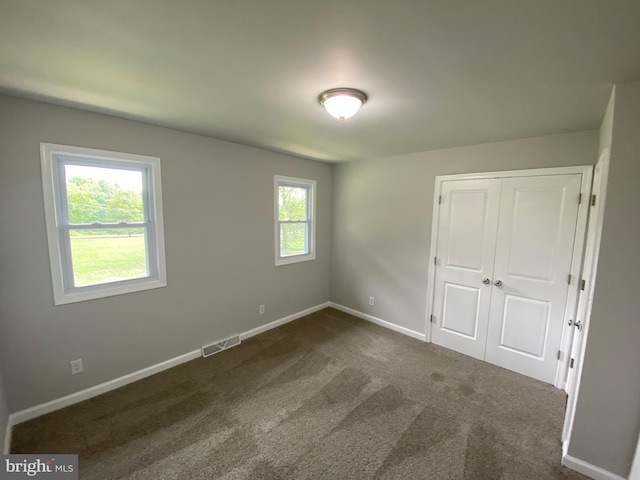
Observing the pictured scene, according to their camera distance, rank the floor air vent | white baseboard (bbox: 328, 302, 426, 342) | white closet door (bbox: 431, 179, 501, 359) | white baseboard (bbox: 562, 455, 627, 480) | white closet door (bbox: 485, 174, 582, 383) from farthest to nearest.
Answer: white baseboard (bbox: 328, 302, 426, 342), the floor air vent, white closet door (bbox: 431, 179, 501, 359), white closet door (bbox: 485, 174, 582, 383), white baseboard (bbox: 562, 455, 627, 480)

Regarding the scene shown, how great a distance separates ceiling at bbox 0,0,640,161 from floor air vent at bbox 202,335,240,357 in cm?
238

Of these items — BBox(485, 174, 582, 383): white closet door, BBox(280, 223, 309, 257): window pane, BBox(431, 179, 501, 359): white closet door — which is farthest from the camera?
BBox(280, 223, 309, 257): window pane

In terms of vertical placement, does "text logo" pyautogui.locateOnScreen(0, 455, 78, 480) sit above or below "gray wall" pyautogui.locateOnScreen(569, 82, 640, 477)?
below

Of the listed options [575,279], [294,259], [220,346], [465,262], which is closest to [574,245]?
[575,279]

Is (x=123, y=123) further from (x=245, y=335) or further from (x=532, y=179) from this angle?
(x=532, y=179)

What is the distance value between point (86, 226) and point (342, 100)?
7.42ft

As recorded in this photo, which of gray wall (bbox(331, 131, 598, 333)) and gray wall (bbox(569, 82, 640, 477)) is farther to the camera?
gray wall (bbox(331, 131, 598, 333))

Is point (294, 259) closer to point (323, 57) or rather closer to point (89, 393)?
point (89, 393)

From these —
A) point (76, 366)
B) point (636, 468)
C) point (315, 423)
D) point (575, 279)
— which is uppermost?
point (575, 279)

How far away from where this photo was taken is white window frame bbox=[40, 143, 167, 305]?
6.46 ft

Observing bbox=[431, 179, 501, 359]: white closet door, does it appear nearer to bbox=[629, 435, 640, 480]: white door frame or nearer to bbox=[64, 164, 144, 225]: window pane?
bbox=[629, 435, 640, 480]: white door frame

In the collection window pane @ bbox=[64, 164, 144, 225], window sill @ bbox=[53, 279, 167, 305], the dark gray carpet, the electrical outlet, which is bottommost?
the dark gray carpet

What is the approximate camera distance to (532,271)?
2574 millimetres

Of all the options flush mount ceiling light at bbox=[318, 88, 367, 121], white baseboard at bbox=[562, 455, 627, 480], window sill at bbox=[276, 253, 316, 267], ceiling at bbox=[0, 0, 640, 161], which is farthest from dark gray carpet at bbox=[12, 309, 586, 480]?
ceiling at bbox=[0, 0, 640, 161]
